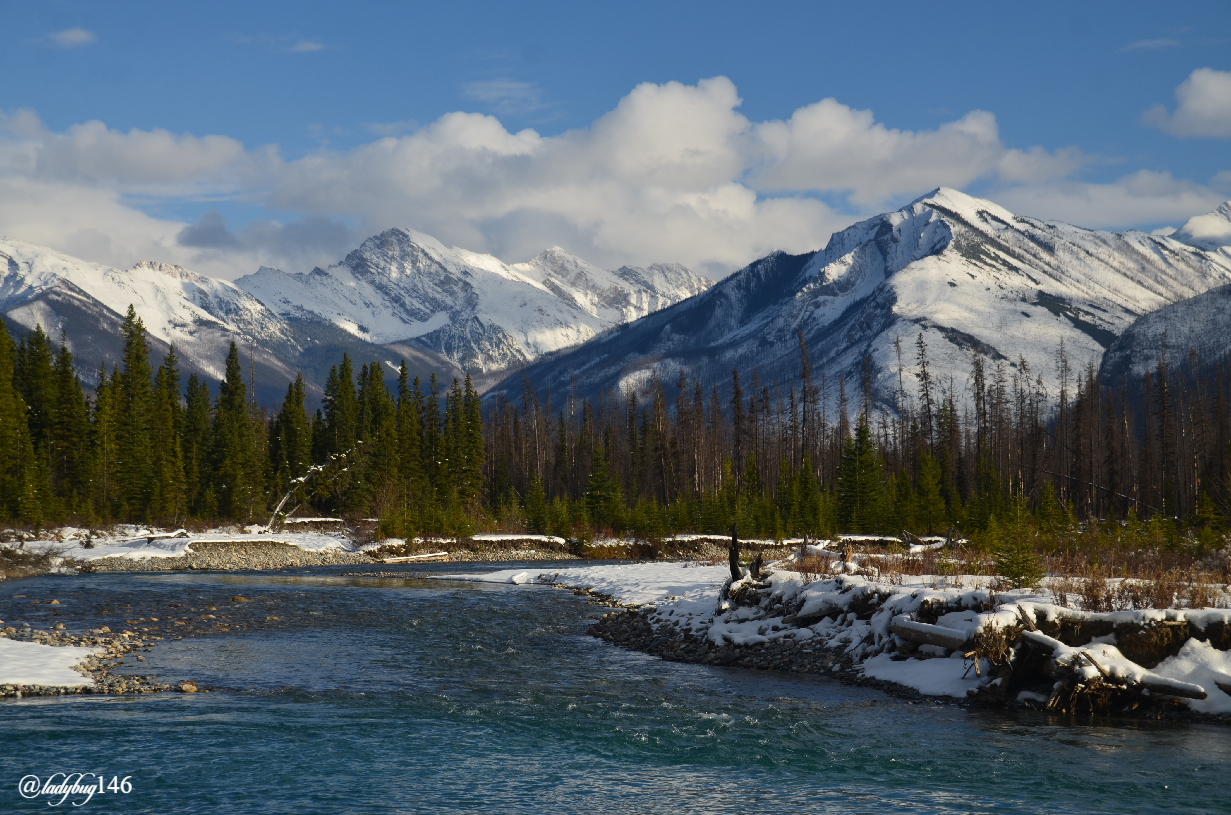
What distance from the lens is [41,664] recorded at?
62.4ft

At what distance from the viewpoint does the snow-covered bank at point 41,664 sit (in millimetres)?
17797

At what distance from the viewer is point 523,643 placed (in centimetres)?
2438

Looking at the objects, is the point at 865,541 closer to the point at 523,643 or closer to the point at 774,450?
the point at 523,643

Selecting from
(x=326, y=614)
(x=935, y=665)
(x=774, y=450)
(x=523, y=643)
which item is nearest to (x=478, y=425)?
(x=774, y=450)

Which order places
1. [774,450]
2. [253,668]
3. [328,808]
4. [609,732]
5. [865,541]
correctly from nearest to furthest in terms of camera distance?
1. [328,808]
2. [609,732]
3. [253,668]
4. [865,541]
5. [774,450]

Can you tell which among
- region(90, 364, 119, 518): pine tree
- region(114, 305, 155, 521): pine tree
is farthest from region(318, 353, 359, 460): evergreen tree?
region(90, 364, 119, 518): pine tree

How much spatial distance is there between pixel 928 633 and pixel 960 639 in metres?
0.87

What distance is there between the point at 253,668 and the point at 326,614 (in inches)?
370

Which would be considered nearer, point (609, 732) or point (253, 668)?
point (609, 732)

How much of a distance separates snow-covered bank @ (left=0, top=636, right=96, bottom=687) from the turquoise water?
148cm

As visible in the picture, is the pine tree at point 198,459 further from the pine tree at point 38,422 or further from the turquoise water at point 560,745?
the turquoise water at point 560,745

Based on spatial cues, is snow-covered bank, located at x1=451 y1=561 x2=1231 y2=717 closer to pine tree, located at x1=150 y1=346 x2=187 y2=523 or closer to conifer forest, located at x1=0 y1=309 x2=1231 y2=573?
conifer forest, located at x1=0 y1=309 x2=1231 y2=573

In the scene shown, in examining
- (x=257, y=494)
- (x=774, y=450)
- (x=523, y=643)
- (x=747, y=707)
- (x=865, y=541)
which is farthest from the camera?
(x=774, y=450)

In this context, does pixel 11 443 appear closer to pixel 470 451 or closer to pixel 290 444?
pixel 290 444
